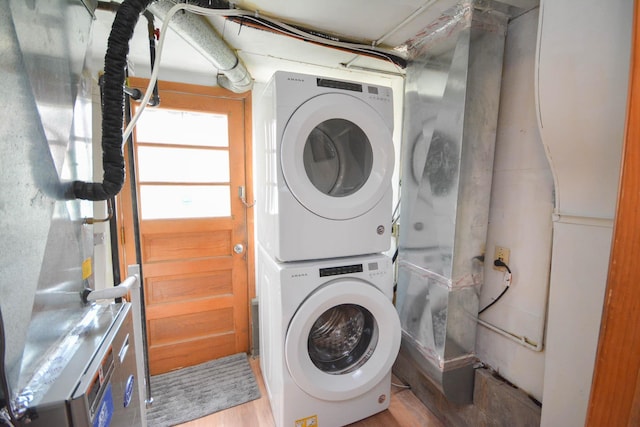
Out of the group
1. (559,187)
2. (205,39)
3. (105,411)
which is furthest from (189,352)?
(559,187)

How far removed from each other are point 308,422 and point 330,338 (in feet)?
1.31

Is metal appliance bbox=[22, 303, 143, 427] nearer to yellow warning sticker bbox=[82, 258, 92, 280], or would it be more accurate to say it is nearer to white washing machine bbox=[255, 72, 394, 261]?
yellow warning sticker bbox=[82, 258, 92, 280]

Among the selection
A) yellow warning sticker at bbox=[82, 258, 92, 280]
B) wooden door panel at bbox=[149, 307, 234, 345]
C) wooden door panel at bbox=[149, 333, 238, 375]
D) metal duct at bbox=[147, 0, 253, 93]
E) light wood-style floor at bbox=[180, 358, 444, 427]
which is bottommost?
light wood-style floor at bbox=[180, 358, 444, 427]

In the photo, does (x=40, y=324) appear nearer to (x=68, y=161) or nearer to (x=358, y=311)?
(x=68, y=161)

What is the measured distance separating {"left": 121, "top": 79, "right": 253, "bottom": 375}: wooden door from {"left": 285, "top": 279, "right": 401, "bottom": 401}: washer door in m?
0.92

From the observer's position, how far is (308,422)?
52.1 inches

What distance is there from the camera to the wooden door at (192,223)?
6.16 ft

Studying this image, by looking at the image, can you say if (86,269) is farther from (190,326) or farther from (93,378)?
(190,326)

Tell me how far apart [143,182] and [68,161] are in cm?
132

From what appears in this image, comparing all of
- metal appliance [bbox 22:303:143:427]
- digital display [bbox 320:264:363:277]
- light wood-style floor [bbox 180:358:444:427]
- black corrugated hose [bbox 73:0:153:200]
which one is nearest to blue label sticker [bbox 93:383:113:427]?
metal appliance [bbox 22:303:143:427]

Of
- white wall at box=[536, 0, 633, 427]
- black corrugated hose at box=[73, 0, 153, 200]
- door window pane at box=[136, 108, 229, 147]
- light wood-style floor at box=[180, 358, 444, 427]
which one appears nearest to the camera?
black corrugated hose at box=[73, 0, 153, 200]

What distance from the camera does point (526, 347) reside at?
125 cm

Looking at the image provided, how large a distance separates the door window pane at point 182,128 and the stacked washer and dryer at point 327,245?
65 centimetres

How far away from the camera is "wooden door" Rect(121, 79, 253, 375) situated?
188 cm
